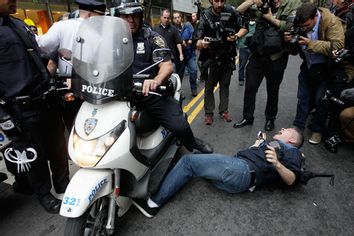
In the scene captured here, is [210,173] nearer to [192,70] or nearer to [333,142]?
[333,142]

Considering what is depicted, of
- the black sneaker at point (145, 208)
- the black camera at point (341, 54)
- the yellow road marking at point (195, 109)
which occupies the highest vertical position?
the black camera at point (341, 54)

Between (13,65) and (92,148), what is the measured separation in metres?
1.10

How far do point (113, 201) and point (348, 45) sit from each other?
3.01m

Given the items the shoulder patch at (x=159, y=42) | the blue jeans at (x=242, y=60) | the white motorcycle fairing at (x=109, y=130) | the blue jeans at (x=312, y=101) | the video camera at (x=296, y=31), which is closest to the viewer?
the white motorcycle fairing at (x=109, y=130)

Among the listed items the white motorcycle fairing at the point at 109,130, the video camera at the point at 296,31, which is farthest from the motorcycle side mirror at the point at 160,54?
the video camera at the point at 296,31

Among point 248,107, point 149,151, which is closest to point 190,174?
point 149,151

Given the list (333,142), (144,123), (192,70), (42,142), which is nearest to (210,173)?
(144,123)

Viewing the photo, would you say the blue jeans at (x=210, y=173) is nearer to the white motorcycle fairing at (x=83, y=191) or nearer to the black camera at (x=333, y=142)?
the white motorcycle fairing at (x=83, y=191)

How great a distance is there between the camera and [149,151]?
8.72 feet

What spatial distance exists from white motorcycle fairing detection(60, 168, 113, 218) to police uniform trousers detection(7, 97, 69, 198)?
2.94 feet

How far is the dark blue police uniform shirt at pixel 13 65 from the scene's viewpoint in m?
2.22

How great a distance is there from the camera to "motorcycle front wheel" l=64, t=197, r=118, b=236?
1.82m

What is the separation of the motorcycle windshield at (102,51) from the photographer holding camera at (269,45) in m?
2.34

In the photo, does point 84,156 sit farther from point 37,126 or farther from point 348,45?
point 348,45
